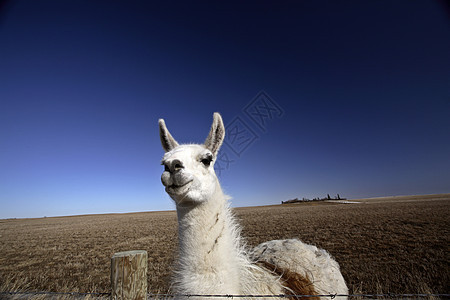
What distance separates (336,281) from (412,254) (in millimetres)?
7491

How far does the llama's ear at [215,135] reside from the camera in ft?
7.35

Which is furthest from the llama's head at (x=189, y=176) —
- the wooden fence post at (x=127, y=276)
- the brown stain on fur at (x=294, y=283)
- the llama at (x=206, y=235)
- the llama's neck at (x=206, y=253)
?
the brown stain on fur at (x=294, y=283)

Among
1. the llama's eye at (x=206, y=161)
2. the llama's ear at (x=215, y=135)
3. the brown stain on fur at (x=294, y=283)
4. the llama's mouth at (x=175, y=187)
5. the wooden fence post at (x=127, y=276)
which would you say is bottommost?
the brown stain on fur at (x=294, y=283)

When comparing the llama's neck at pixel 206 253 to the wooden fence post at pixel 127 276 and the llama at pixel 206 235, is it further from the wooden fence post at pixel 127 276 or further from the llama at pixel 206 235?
the wooden fence post at pixel 127 276

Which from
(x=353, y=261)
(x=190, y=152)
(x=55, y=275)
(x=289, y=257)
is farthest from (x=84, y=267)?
(x=353, y=261)

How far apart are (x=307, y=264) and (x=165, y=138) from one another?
106 inches

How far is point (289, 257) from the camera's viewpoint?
3098mm

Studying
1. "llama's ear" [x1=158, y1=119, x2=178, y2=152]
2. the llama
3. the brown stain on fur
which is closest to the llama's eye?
the llama

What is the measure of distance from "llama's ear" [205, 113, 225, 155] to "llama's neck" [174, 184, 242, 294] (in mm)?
554

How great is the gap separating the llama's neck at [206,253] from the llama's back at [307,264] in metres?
0.98

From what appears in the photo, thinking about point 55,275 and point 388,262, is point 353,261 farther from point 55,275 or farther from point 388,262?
point 55,275

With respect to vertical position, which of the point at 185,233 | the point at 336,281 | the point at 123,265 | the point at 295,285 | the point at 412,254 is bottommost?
the point at 412,254

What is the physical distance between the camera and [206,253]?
6.08 ft

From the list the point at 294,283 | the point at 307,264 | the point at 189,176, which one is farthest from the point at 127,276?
the point at 307,264
